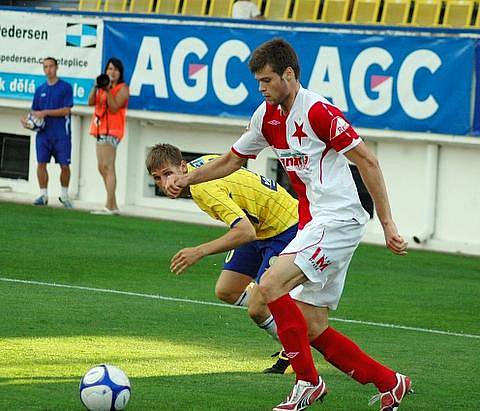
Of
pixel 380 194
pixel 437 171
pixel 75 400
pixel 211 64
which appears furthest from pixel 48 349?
pixel 211 64

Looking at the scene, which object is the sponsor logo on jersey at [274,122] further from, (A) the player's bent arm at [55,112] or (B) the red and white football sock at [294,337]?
(A) the player's bent arm at [55,112]

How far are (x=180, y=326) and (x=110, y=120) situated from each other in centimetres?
927

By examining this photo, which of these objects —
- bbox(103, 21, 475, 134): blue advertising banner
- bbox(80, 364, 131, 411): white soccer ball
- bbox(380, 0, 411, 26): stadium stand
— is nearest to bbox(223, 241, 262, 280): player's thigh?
bbox(80, 364, 131, 411): white soccer ball

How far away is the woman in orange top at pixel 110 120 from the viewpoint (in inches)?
738

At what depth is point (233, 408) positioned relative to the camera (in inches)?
277

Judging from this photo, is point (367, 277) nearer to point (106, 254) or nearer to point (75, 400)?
point (106, 254)

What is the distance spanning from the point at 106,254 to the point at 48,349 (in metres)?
5.92

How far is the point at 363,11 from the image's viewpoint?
749 inches

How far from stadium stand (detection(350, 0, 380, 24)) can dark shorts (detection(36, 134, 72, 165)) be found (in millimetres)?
4704

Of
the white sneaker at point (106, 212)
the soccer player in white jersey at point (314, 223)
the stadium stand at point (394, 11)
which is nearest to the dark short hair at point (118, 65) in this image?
the white sneaker at point (106, 212)

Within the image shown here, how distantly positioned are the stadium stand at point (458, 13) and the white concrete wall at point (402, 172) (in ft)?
7.06

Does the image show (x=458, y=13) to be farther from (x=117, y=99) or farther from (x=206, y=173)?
(x=206, y=173)

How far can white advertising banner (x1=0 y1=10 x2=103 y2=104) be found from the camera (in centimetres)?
2002

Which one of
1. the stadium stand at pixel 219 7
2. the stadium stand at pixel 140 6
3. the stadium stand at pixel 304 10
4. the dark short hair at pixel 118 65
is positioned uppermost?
the stadium stand at pixel 304 10
